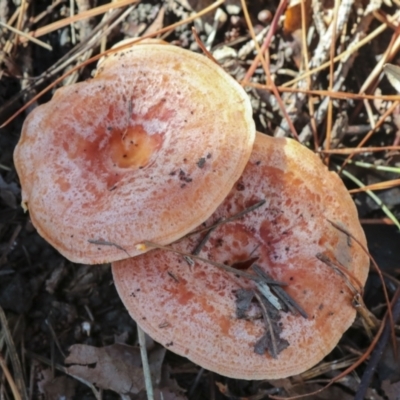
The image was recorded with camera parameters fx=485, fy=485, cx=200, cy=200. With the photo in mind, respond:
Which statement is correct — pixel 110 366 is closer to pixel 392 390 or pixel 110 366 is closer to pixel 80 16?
pixel 392 390

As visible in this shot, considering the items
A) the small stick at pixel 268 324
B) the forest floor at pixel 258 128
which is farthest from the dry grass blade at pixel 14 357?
the small stick at pixel 268 324

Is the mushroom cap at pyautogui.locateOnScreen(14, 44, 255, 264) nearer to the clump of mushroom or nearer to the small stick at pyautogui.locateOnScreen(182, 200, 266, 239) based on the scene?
the clump of mushroom

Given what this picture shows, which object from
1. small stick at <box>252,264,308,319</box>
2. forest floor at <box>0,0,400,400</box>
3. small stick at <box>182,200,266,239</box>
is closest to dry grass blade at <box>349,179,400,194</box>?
forest floor at <box>0,0,400,400</box>

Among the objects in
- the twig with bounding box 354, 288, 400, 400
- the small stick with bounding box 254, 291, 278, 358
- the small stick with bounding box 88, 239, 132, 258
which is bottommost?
the twig with bounding box 354, 288, 400, 400

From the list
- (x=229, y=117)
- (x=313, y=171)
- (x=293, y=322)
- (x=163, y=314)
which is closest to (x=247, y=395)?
(x=293, y=322)

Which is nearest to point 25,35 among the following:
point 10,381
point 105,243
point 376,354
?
point 105,243

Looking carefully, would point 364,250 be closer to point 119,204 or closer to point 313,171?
point 313,171

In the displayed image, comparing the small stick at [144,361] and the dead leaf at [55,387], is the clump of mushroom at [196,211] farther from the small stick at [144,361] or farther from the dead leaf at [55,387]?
the dead leaf at [55,387]
